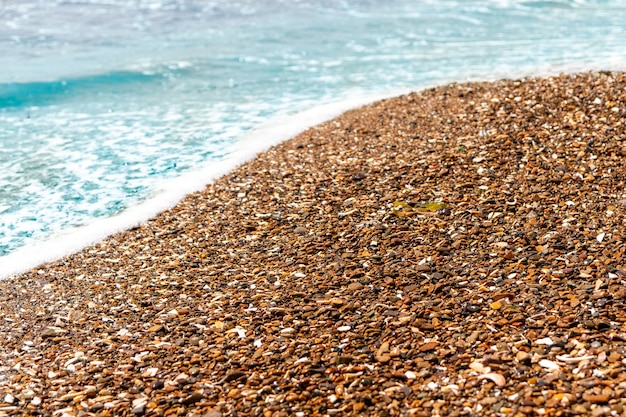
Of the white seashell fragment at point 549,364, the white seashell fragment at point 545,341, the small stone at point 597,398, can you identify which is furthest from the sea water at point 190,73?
the small stone at point 597,398

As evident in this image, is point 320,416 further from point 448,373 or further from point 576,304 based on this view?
point 576,304

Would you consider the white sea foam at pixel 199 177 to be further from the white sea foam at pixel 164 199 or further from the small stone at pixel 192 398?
the small stone at pixel 192 398

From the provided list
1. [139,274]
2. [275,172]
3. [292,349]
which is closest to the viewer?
[292,349]

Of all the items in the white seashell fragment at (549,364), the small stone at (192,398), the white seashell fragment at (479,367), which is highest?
the white seashell fragment at (549,364)

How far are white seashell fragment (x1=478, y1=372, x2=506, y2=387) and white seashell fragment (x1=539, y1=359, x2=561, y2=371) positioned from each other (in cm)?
31

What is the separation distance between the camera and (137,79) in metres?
15.9

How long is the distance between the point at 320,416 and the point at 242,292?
5.76 feet

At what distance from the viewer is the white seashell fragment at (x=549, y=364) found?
4.56 metres

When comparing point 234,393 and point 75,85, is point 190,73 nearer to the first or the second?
point 75,85

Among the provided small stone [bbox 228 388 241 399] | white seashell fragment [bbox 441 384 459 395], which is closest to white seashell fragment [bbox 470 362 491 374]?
white seashell fragment [bbox 441 384 459 395]

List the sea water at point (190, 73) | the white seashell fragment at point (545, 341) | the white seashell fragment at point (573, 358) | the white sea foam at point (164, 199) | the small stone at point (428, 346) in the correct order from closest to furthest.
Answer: the white seashell fragment at point (573, 358)
the white seashell fragment at point (545, 341)
the small stone at point (428, 346)
the white sea foam at point (164, 199)
the sea water at point (190, 73)

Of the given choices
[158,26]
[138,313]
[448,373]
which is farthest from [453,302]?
[158,26]

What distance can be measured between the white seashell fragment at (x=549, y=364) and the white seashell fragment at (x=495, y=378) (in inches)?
12.1

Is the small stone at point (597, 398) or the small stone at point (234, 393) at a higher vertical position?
the small stone at point (597, 398)
